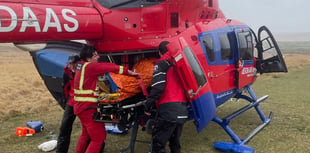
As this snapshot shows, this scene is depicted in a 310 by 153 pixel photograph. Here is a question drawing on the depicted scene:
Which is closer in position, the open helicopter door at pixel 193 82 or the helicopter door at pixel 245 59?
the open helicopter door at pixel 193 82

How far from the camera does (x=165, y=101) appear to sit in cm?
452

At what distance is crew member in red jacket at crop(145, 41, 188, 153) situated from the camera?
440 cm

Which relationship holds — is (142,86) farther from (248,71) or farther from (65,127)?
(248,71)

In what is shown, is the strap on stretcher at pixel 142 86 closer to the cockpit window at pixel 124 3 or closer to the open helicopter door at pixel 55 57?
the cockpit window at pixel 124 3

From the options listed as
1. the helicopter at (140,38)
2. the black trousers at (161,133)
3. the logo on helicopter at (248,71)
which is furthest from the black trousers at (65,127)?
the logo on helicopter at (248,71)

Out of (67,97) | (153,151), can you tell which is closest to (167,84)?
(153,151)

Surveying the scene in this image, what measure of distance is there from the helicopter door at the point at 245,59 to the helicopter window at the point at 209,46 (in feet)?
3.26

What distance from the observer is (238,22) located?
7262 millimetres

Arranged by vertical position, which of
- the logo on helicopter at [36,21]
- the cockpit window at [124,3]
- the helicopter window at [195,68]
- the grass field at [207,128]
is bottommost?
the grass field at [207,128]

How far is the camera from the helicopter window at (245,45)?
6801mm

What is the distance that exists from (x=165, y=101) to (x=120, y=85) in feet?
2.32

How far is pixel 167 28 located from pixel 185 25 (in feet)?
1.82

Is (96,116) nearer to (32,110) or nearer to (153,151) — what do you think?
(153,151)

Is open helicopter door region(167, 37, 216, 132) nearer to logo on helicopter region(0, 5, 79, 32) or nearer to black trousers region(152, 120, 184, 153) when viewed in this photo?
black trousers region(152, 120, 184, 153)
